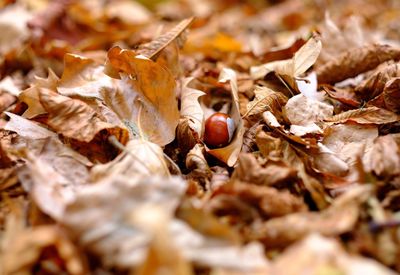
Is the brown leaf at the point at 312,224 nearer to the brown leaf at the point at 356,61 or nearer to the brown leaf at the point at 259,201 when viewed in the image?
the brown leaf at the point at 259,201

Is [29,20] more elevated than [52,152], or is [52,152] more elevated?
[52,152]

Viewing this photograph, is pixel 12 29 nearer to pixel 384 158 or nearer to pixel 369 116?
pixel 369 116

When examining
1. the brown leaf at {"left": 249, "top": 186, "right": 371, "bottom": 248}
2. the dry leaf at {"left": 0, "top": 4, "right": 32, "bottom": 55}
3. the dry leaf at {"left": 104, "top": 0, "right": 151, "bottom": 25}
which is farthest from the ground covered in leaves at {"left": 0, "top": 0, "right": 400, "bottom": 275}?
the dry leaf at {"left": 104, "top": 0, "right": 151, "bottom": 25}

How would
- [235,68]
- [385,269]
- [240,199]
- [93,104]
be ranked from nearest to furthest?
[385,269] → [240,199] → [93,104] → [235,68]

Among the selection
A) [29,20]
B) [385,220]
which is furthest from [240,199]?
[29,20]

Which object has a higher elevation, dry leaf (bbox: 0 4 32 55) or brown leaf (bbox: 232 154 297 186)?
brown leaf (bbox: 232 154 297 186)

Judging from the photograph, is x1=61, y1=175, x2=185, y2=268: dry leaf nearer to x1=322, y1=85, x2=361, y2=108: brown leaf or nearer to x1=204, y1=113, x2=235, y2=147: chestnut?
x1=204, y1=113, x2=235, y2=147: chestnut

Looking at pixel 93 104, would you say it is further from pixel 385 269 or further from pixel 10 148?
pixel 385 269
